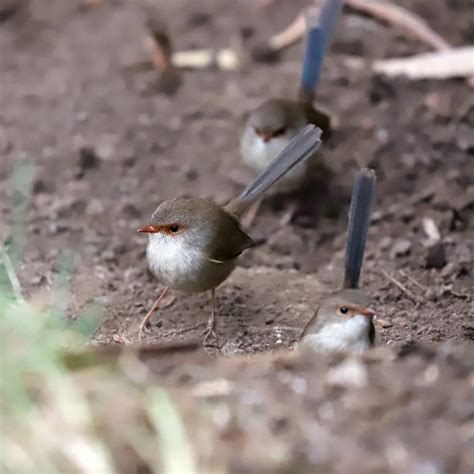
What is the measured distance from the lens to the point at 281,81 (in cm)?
883

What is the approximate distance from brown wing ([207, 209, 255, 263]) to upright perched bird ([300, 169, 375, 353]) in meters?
0.91

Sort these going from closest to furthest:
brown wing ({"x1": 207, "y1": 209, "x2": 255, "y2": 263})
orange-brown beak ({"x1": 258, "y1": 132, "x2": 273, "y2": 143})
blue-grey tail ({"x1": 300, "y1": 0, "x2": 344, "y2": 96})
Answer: brown wing ({"x1": 207, "y1": 209, "x2": 255, "y2": 263}) → orange-brown beak ({"x1": 258, "y1": 132, "x2": 273, "y2": 143}) → blue-grey tail ({"x1": 300, "y1": 0, "x2": 344, "y2": 96})

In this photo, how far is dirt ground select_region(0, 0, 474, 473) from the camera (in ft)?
11.5

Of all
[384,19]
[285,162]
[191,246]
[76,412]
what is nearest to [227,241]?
[191,246]

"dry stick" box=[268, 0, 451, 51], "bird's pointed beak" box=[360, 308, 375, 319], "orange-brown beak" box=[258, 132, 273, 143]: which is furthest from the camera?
"dry stick" box=[268, 0, 451, 51]

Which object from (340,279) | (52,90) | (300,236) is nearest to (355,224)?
(340,279)

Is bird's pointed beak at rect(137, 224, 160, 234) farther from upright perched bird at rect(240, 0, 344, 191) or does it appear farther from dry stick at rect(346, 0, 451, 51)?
dry stick at rect(346, 0, 451, 51)

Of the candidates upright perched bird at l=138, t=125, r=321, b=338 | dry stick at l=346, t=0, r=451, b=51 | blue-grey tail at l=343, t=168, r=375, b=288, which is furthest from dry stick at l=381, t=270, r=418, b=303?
dry stick at l=346, t=0, r=451, b=51

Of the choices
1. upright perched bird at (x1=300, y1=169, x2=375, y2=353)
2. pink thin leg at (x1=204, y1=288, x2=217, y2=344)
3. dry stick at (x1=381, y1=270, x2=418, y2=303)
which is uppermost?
upright perched bird at (x1=300, y1=169, x2=375, y2=353)

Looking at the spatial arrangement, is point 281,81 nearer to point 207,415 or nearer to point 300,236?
point 300,236

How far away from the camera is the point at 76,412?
11.2 feet

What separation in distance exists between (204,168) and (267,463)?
15.3ft

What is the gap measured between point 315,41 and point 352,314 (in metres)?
3.38

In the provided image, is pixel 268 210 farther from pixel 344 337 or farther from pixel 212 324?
pixel 344 337
